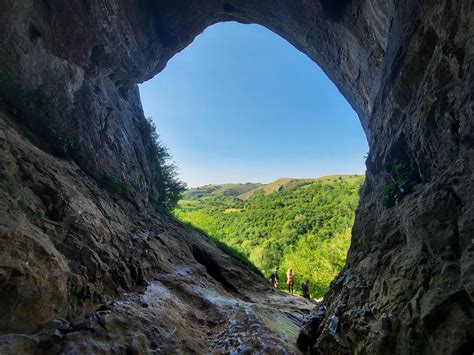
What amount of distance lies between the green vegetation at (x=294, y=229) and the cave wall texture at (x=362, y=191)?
24290mm

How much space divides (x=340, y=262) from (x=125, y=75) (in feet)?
122

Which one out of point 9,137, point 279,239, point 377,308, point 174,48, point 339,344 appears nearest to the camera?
point 377,308

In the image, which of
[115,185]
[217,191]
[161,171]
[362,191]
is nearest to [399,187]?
[362,191]

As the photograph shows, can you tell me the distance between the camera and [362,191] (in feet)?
34.1

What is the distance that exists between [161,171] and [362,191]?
14.1 metres

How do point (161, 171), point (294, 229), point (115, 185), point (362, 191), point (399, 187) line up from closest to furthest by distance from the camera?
point (399, 187)
point (362, 191)
point (115, 185)
point (161, 171)
point (294, 229)

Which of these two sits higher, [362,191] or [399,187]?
[362,191]

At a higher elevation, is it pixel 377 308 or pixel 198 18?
pixel 198 18

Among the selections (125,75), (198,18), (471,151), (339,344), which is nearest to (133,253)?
(339,344)

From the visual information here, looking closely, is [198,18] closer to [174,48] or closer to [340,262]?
[174,48]

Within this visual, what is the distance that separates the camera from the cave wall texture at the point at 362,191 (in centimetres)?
422

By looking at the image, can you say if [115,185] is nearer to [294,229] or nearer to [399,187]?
[399,187]

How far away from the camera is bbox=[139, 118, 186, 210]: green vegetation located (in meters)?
20.0

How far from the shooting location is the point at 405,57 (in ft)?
24.3
